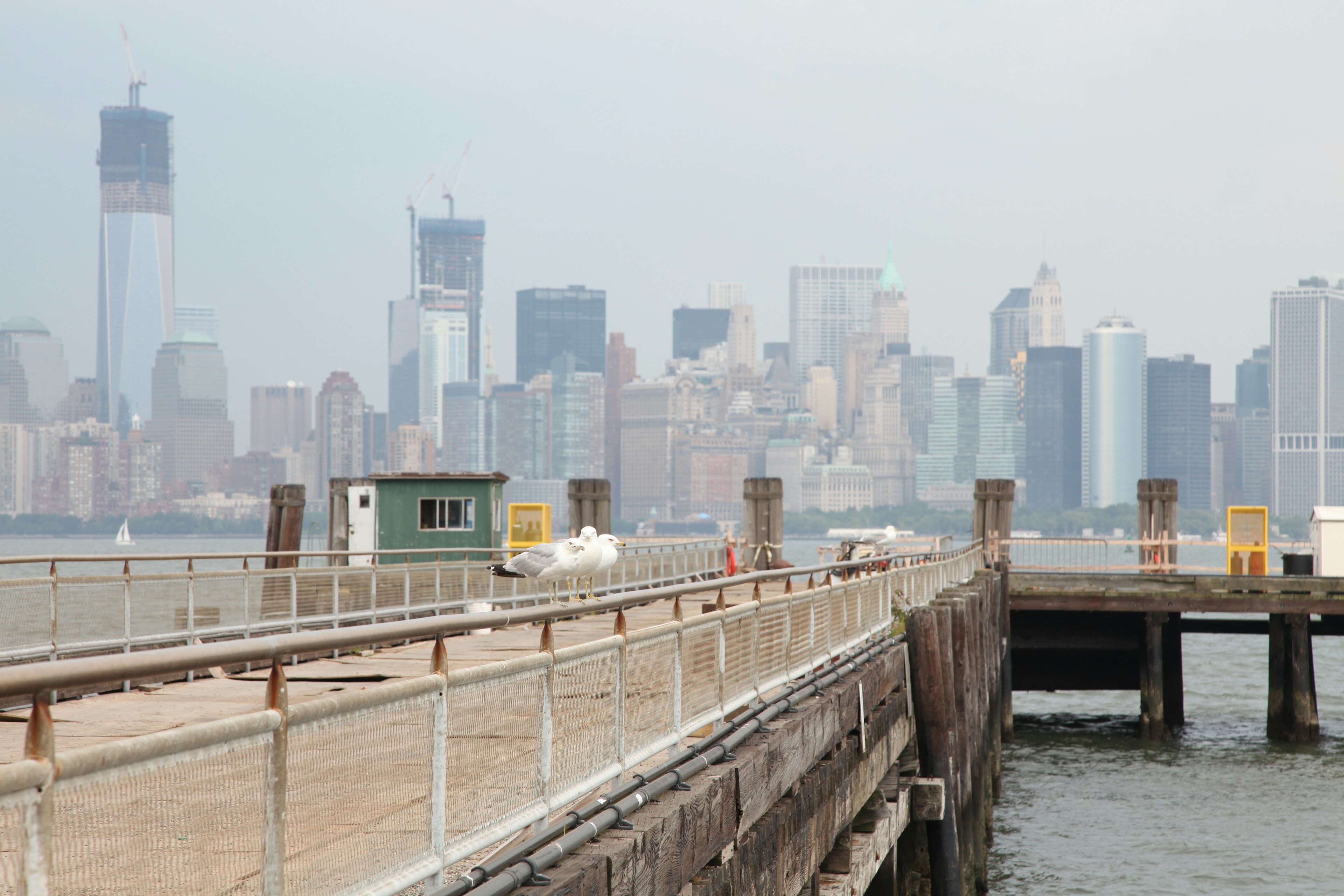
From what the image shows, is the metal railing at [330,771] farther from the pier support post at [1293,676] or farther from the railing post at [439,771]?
the pier support post at [1293,676]

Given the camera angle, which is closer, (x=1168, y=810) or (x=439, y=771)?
(x=439, y=771)

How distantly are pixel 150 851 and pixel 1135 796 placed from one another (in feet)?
92.9

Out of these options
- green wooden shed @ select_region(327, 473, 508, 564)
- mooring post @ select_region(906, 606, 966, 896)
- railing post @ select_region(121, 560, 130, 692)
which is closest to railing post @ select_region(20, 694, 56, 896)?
railing post @ select_region(121, 560, 130, 692)

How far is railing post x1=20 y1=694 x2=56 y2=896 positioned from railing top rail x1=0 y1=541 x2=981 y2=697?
0.09m

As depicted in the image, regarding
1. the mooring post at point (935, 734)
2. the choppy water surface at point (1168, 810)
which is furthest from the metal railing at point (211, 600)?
the choppy water surface at point (1168, 810)

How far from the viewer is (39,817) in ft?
11.1

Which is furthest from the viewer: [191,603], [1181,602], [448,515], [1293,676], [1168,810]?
[1293,676]

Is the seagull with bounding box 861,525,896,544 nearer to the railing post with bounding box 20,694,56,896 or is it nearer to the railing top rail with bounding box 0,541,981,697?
the railing top rail with bounding box 0,541,981,697

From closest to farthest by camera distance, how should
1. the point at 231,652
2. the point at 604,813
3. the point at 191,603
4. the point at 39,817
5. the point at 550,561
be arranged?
1. the point at 39,817
2. the point at 231,652
3. the point at 604,813
4. the point at 550,561
5. the point at 191,603

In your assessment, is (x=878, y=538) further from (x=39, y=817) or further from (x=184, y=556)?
(x=39, y=817)

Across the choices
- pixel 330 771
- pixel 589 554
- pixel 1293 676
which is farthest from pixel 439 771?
pixel 1293 676

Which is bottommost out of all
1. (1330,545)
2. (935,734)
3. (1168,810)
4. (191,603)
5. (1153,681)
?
(1168,810)

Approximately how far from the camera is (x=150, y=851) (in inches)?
154

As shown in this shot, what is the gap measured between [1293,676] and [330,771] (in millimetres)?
33340
